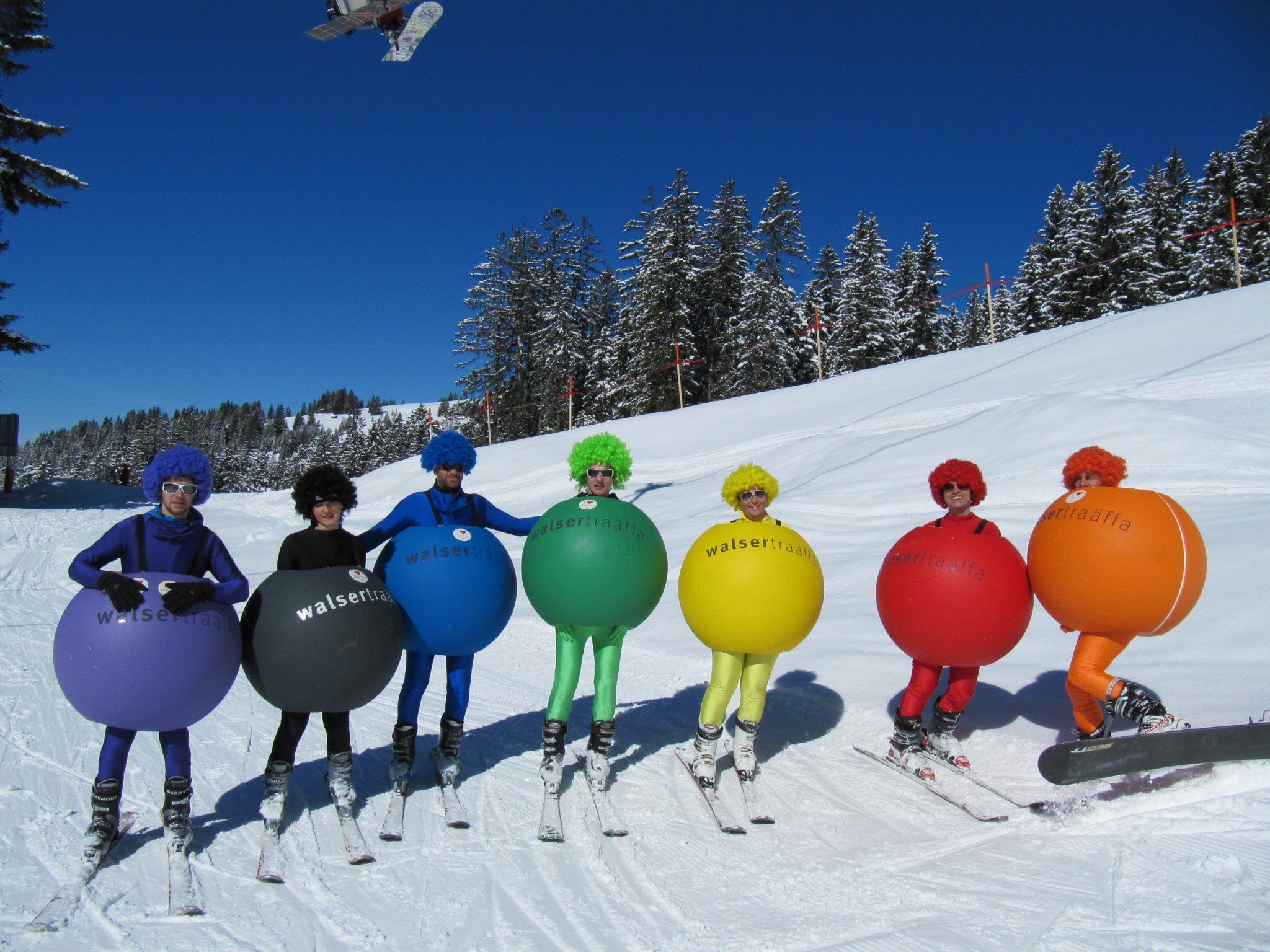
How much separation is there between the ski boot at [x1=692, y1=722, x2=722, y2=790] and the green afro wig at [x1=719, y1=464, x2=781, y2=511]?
1.40 metres

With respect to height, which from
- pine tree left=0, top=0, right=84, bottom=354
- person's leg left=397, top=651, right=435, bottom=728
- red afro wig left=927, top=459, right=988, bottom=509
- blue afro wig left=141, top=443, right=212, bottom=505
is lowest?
person's leg left=397, top=651, right=435, bottom=728

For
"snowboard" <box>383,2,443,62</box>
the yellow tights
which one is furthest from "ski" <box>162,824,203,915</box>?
"snowboard" <box>383,2,443,62</box>

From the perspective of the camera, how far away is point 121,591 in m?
3.42

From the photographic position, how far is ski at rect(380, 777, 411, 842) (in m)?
4.01

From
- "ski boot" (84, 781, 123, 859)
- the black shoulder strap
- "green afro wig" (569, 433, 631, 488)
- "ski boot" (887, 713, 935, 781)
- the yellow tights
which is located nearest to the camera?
"ski boot" (84, 781, 123, 859)

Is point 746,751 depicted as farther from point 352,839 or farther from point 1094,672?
point 352,839

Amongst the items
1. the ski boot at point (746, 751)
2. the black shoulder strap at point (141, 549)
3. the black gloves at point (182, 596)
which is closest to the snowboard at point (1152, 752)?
the ski boot at point (746, 751)

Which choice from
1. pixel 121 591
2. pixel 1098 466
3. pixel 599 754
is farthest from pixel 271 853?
pixel 1098 466

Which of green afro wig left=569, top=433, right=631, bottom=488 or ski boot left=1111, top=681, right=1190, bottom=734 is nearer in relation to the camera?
ski boot left=1111, top=681, right=1190, bottom=734

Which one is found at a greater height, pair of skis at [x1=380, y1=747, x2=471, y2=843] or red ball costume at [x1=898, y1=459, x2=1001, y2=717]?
red ball costume at [x1=898, y1=459, x2=1001, y2=717]

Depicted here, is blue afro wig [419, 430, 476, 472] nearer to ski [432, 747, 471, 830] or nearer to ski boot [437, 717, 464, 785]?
ski boot [437, 717, 464, 785]

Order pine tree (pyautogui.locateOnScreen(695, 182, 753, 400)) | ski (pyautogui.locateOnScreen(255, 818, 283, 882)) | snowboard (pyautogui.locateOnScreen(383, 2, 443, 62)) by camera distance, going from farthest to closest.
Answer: pine tree (pyautogui.locateOnScreen(695, 182, 753, 400)), snowboard (pyautogui.locateOnScreen(383, 2, 443, 62)), ski (pyautogui.locateOnScreen(255, 818, 283, 882))

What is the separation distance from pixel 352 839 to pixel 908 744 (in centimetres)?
338

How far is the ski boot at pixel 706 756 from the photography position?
4602mm
